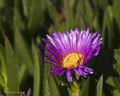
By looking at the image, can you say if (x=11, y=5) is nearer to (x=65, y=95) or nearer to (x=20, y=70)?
(x=20, y=70)

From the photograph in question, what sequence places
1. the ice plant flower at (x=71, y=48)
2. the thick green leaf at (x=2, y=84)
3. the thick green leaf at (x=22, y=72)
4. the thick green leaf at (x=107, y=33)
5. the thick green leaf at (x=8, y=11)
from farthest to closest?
the thick green leaf at (x=8, y=11)
the thick green leaf at (x=22, y=72)
the thick green leaf at (x=107, y=33)
the thick green leaf at (x=2, y=84)
the ice plant flower at (x=71, y=48)

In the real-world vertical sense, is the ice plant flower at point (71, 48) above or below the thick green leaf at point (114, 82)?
above

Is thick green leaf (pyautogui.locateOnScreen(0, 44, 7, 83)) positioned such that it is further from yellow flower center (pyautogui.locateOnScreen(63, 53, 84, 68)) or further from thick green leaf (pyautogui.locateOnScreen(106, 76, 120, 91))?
thick green leaf (pyautogui.locateOnScreen(106, 76, 120, 91))

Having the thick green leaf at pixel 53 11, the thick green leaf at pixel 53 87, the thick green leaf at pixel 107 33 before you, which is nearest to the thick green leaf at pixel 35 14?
the thick green leaf at pixel 53 11

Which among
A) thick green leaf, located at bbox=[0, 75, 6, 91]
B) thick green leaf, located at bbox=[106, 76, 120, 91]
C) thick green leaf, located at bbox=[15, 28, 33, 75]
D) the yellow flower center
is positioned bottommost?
thick green leaf, located at bbox=[106, 76, 120, 91]

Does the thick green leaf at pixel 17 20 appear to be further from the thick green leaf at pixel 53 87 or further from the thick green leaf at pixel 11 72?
the thick green leaf at pixel 53 87

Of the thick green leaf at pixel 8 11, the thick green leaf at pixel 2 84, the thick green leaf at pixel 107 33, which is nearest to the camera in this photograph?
the thick green leaf at pixel 2 84

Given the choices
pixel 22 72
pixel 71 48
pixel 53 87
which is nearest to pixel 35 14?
pixel 22 72

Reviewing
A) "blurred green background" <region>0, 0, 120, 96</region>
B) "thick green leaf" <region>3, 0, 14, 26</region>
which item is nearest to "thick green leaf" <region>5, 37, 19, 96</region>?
"blurred green background" <region>0, 0, 120, 96</region>
